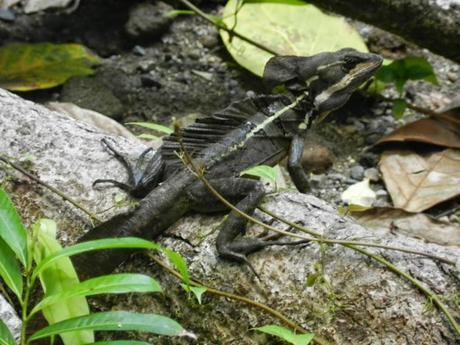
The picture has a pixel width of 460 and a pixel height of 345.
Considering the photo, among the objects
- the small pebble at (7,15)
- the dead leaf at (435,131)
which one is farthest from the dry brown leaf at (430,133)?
the small pebble at (7,15)

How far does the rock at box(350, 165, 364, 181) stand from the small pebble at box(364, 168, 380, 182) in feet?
0.09

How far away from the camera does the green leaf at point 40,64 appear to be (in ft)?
17.9

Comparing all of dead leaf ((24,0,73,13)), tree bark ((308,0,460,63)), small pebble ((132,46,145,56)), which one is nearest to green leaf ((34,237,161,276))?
tree bark ((308,0,460,63))

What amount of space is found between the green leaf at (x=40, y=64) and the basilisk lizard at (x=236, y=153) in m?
1.98

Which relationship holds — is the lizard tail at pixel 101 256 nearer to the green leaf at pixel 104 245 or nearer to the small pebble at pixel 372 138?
the green leaf at pixel 104 245

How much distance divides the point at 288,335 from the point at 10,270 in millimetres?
961

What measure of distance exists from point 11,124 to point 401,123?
2897mm

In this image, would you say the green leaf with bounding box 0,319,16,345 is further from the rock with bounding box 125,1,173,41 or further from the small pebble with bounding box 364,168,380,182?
the rock with bounding box 125,1,173,41

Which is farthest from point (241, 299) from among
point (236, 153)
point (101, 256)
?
point (236, 153)

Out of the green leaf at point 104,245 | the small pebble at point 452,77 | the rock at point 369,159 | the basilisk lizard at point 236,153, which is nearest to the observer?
the green leaf at point 104,245

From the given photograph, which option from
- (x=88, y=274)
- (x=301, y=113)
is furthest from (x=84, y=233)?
(x=301, y=113)

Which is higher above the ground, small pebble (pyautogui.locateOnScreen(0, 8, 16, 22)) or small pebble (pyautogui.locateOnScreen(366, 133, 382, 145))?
small pebble (pyautogui.locateOnScreen(366, 133, 382, 145))

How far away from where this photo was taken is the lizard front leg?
3.03 meters

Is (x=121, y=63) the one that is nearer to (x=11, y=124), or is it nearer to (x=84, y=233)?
(x=11, y=124)
